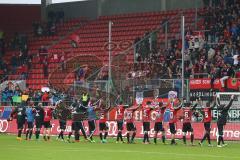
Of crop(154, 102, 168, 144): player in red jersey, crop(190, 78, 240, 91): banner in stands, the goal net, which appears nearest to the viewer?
crop(154, 102, 168, 144): player in red jersey

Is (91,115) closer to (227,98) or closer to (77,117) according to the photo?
(77,117)

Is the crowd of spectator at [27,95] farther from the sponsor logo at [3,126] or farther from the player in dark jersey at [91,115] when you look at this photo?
the player in dark jersey at [91,115]

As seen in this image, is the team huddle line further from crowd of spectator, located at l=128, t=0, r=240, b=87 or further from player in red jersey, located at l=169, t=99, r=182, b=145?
crowd of spectator, located at l=128, t=0, r=240, b=87

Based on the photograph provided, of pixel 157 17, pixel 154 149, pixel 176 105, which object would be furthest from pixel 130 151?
pixel 157 17

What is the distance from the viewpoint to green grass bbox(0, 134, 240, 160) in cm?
2508

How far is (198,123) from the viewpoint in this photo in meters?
36.2

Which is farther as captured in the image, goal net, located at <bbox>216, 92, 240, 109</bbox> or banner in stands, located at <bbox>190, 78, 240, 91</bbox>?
banner in stands, located at <bbox>190, 78, 240, 91</bbox>

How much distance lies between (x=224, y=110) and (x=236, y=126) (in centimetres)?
306

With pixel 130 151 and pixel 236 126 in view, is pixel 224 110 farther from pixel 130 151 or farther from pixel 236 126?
pixel 130 151

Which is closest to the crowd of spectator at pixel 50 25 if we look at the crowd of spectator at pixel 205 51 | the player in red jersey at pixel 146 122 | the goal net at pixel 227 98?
the crowd of spectator at pixel 205 51

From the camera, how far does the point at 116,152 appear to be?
27.8 metres

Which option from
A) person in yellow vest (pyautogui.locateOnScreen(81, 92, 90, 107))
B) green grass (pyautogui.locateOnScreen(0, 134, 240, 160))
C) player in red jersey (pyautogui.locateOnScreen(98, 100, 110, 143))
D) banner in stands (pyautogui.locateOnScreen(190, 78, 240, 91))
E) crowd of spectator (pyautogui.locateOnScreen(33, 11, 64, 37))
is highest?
crowd of spectator (pyautogui.locateOnScreen(33, 11, 64, 37))

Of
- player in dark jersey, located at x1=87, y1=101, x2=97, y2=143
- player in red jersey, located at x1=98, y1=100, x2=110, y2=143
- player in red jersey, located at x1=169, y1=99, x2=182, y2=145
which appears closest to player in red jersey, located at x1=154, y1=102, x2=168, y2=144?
player in red jersey, located at x1=169, y1=99, x2=182, y2=145

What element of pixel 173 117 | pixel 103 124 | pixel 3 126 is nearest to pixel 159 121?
pixel 173 117
